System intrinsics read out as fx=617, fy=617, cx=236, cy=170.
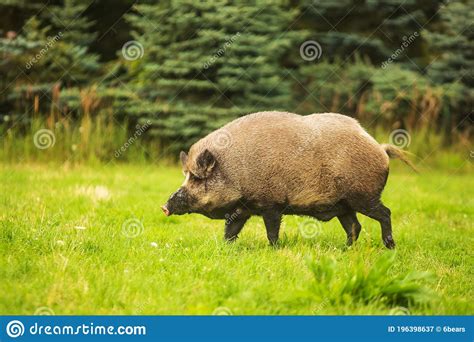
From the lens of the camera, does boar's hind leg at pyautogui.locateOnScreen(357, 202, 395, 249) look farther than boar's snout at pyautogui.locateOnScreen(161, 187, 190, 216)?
Yes

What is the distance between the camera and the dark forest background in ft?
41.3

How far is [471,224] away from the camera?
8086 mm
